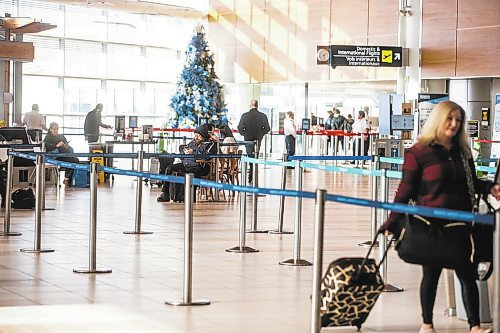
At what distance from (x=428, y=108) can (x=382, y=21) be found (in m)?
9.03

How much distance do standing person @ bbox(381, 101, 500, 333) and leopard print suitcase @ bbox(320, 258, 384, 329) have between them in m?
0.31

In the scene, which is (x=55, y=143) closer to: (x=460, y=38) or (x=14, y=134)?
(x=14, y=134)

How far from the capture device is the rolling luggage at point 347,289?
694 cm

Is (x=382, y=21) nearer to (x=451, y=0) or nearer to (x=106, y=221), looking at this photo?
(x=451, y=0)

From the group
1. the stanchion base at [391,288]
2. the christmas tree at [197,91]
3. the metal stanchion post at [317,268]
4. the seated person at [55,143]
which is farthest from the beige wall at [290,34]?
the metal stanchion post at [317,268]

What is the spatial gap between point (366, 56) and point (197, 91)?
568cm

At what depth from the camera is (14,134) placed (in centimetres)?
1845

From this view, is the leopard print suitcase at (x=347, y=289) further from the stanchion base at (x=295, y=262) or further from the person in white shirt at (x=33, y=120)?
the person in white shirt at (x=33, y=120)

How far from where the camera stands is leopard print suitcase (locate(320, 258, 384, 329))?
6938 mm

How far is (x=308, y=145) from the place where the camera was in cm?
3569

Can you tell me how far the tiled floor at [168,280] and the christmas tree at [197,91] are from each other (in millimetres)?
16678

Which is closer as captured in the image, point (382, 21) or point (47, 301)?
point (47, 301)

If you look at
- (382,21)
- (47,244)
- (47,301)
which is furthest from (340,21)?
(47,301)

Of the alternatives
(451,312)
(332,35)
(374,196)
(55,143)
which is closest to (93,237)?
A: (374,196)
